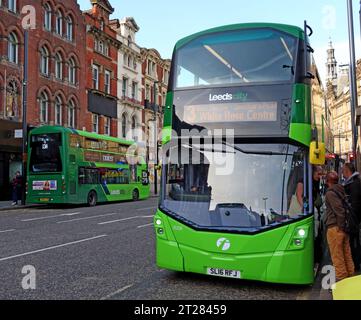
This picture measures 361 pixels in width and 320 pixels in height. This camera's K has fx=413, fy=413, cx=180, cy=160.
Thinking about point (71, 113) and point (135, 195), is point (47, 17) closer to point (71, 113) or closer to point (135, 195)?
point (71, 113)

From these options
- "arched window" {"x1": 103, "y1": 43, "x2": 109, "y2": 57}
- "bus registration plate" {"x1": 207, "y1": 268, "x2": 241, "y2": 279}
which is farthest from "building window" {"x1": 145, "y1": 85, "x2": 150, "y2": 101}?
"bus registration plate" {"x1": 207, "y1": 268, "x2": 241, "y2": 279}

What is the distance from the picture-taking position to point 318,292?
5.83 metres

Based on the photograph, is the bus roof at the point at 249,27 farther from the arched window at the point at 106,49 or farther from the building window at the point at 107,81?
the arched window at the point at 106,49

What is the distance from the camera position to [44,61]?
28.8m

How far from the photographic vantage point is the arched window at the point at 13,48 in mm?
25555

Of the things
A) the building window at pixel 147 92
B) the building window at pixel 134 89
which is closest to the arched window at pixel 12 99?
the building window at pixel 134 89

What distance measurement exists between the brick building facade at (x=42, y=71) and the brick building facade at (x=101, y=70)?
1518mm

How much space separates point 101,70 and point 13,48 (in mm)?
11062

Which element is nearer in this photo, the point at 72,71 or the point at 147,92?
the point at 72,71

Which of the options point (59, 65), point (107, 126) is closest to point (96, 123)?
point (107, 126)

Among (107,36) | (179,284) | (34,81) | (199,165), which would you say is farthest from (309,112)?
(107,36)

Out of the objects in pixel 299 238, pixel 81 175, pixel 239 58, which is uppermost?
pixel 239 58

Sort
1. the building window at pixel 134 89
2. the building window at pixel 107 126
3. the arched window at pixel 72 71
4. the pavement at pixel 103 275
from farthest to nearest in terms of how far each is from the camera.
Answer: the building window at pixel 134 89 < the building window at pixel 107 126 < the arched window at pixel 72 71 < the pavement at pixel 103 275

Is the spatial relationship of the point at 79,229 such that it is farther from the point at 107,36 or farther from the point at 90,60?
the point at 107,36
